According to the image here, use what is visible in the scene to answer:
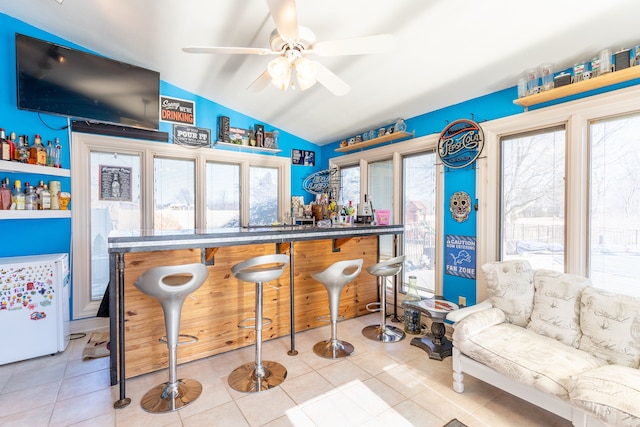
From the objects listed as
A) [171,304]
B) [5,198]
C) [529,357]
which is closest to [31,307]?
[5,198]

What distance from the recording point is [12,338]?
255 cm

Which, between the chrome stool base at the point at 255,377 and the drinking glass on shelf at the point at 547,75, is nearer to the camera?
the chrome stool base at the point at 255,377

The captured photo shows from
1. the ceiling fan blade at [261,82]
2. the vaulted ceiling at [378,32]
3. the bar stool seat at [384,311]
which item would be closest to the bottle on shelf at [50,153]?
the vaulted ceiling at [378,32]

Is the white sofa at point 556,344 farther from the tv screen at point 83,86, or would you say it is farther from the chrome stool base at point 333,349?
the tv screen at point 83,86

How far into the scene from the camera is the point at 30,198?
9.43 ft

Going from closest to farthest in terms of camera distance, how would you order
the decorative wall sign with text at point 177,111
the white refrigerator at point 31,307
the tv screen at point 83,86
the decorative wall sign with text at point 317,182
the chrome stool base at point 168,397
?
the chrome stool base at point 168,397, the white refrigerator at point 31,307, the tv screen at point 83,86, the decorative wall sign with text at point 177,111, the decorative wall sign with text at point 317,182

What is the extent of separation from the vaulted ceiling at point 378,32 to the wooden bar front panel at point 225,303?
6.14 ft

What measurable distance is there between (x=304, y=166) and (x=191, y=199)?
6.62ft

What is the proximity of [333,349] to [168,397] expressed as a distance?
1.39 metres

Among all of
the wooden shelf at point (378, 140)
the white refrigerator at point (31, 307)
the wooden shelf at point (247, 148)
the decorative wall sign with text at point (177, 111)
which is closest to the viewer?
the white refrigerator at point (31, 307)

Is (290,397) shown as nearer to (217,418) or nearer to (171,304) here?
(217,418)

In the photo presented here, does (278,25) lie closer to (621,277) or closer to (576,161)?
(576,161)

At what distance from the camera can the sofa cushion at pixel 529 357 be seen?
174cm

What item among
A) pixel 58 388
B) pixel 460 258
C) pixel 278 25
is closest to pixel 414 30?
pixel 278 25
